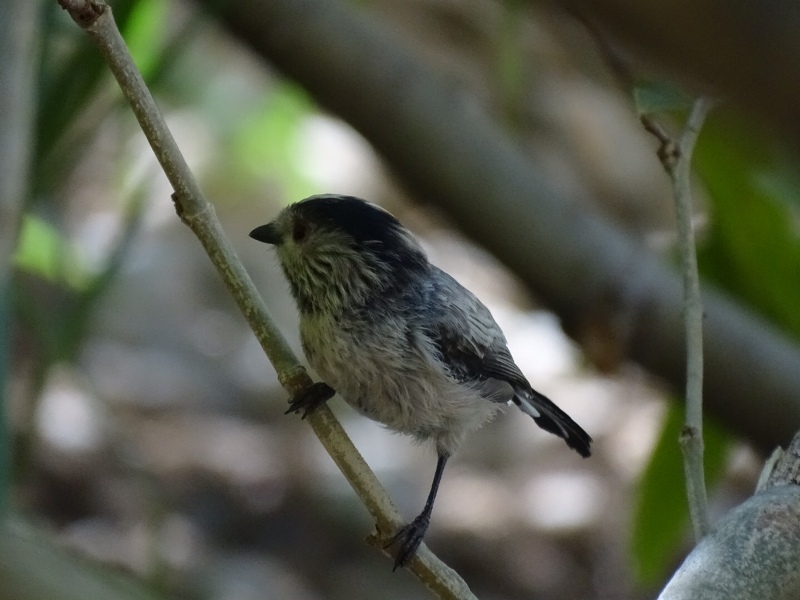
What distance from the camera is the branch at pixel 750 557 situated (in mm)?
905

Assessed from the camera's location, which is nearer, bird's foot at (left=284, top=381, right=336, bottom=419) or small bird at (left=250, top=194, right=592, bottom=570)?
bird's foot at (left=284, top=381, right=336, bottom=419)

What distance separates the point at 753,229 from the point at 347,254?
3.66ft

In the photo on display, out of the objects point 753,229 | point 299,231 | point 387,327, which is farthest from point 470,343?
point 753,229

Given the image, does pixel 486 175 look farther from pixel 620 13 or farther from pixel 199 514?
pixel 620 13

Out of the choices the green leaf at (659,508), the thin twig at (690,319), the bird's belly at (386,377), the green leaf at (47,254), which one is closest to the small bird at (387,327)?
the bird's belly at (386,377)

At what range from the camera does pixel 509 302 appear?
4.42 metres

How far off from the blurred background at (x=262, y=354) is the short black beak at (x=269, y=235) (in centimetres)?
36

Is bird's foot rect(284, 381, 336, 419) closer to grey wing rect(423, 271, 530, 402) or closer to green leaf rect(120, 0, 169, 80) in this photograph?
grey wing rect(423, 271, 530, 402)

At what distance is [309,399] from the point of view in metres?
1.29

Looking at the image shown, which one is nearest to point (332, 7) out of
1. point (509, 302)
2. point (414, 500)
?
point (414, 500)

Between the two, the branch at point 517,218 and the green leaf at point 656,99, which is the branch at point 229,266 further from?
the branch at point 517,218

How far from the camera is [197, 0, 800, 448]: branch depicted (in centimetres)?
220

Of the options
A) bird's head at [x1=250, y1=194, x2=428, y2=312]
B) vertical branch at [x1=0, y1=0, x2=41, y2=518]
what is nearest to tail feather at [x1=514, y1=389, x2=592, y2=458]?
bird's head at [x1=250, y1=194, x2=428, y2=312]

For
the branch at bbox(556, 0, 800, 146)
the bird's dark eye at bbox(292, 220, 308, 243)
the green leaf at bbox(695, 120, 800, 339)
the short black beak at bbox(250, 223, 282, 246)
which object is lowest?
the short black beak at bbox(250, 223, 282, 246)
